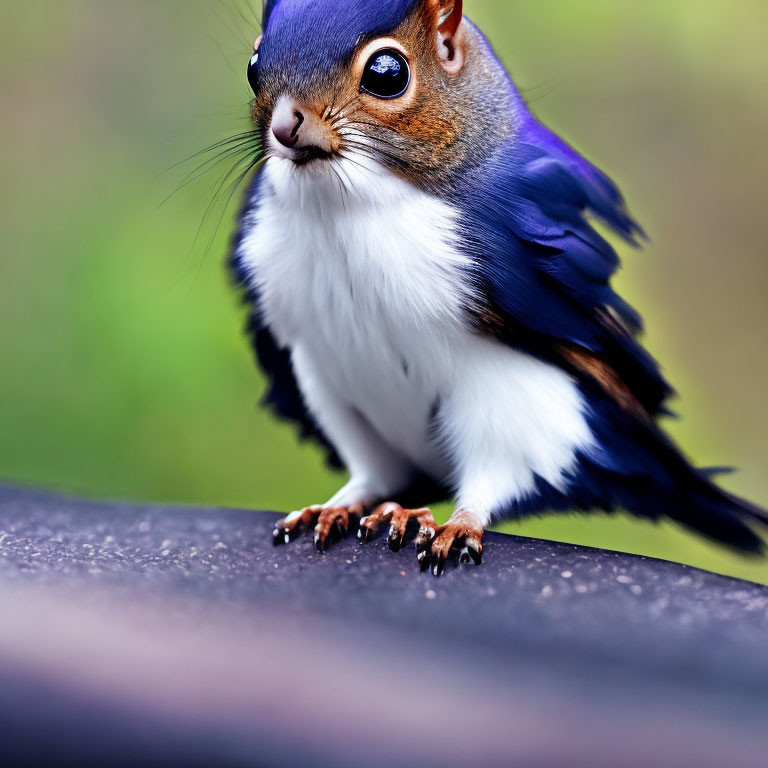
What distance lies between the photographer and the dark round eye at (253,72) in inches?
58.4

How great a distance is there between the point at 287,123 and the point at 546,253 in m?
0.40

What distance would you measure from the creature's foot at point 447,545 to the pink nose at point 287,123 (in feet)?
1.75

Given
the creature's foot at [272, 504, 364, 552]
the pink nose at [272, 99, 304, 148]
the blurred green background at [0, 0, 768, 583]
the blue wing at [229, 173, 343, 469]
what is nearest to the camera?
the pink nose at [272, 99, 304, 148]

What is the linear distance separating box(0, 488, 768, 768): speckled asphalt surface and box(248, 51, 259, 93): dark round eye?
632 millimetres

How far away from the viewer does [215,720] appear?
1.14 metres

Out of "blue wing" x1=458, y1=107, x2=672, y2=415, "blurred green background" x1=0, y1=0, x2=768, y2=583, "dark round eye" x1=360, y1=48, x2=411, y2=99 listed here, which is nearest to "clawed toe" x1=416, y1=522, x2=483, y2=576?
"blue wing" x1=458, y1=107, x2=672, y2=415

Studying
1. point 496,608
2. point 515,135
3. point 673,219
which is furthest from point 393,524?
point 673,219

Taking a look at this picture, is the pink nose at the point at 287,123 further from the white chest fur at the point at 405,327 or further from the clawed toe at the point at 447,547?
the clawed toe at the point at 447,547

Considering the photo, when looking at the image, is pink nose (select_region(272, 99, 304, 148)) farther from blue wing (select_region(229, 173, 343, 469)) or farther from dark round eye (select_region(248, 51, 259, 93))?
blue wing (select_region(229, 173, 343, 469))

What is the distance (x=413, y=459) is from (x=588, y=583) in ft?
1.67

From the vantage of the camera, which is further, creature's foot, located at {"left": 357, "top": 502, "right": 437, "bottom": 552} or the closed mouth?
creature's foot, located at {"left": 357, "top": 502, "right": 437, "bottom": 552}

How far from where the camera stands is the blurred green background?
3131 millimetres

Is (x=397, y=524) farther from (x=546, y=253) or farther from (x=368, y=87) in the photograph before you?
(x=368, y=87)

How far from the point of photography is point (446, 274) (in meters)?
1.52
